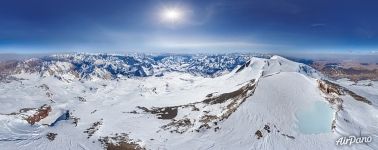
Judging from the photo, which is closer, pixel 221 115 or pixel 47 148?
pixel 47 148

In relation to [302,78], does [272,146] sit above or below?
below

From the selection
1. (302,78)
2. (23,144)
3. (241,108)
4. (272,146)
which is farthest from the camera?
(302,78)

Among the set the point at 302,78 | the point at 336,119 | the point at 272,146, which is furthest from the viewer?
the point at 302,78

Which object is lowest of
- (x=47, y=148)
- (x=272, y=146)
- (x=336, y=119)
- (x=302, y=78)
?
(x=47, y=148)

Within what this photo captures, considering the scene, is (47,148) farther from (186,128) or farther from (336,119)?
(336,119)

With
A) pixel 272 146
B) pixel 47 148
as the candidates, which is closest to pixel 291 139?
pixel 272 146

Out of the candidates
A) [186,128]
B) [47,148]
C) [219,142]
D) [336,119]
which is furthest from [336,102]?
[47,148]

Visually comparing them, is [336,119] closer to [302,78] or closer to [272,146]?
[272,146]

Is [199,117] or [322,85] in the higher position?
[322,85]

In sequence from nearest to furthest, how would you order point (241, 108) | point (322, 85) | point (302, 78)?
1. point (241, 108)
2. point (322, 85)
3. point (302, 78)
